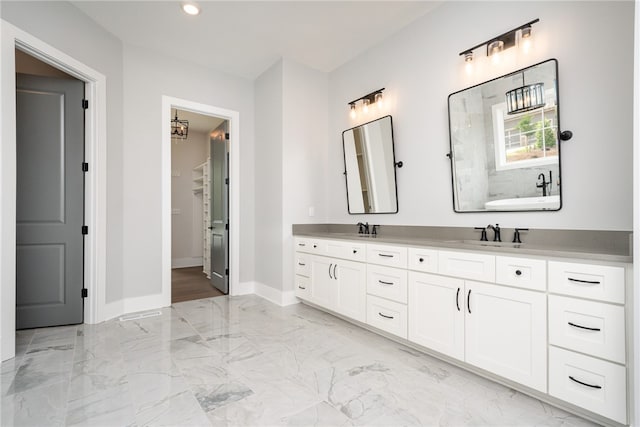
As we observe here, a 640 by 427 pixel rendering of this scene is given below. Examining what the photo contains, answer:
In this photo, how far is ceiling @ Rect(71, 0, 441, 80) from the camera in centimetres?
287

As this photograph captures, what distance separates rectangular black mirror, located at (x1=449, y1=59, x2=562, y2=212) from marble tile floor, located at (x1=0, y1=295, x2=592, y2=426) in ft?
4.30

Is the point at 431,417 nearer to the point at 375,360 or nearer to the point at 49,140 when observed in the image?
the point at 375,360

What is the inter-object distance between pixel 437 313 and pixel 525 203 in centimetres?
102

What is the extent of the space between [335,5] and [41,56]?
2.52 m

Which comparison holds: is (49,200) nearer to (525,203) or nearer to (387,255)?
(387,255)

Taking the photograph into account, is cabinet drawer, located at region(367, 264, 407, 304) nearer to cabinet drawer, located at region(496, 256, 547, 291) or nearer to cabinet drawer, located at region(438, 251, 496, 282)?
cabinet drawer, located at region(438, 251, 496, 282)

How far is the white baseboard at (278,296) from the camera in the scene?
3.75 meters

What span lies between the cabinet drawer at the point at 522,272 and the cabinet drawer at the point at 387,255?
2.37 ft

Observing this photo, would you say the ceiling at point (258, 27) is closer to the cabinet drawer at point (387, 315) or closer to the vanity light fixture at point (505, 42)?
the vanity light fixture at point (505, 42)

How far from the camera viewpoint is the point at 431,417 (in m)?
1.64

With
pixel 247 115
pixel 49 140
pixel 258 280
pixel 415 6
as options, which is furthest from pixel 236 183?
pixel 415 6

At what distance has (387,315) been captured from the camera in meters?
2.60

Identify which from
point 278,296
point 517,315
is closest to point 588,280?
point 517,315

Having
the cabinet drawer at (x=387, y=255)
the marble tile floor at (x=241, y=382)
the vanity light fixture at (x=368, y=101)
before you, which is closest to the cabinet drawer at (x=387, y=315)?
the marble tile floor at (x=241, y=382)
